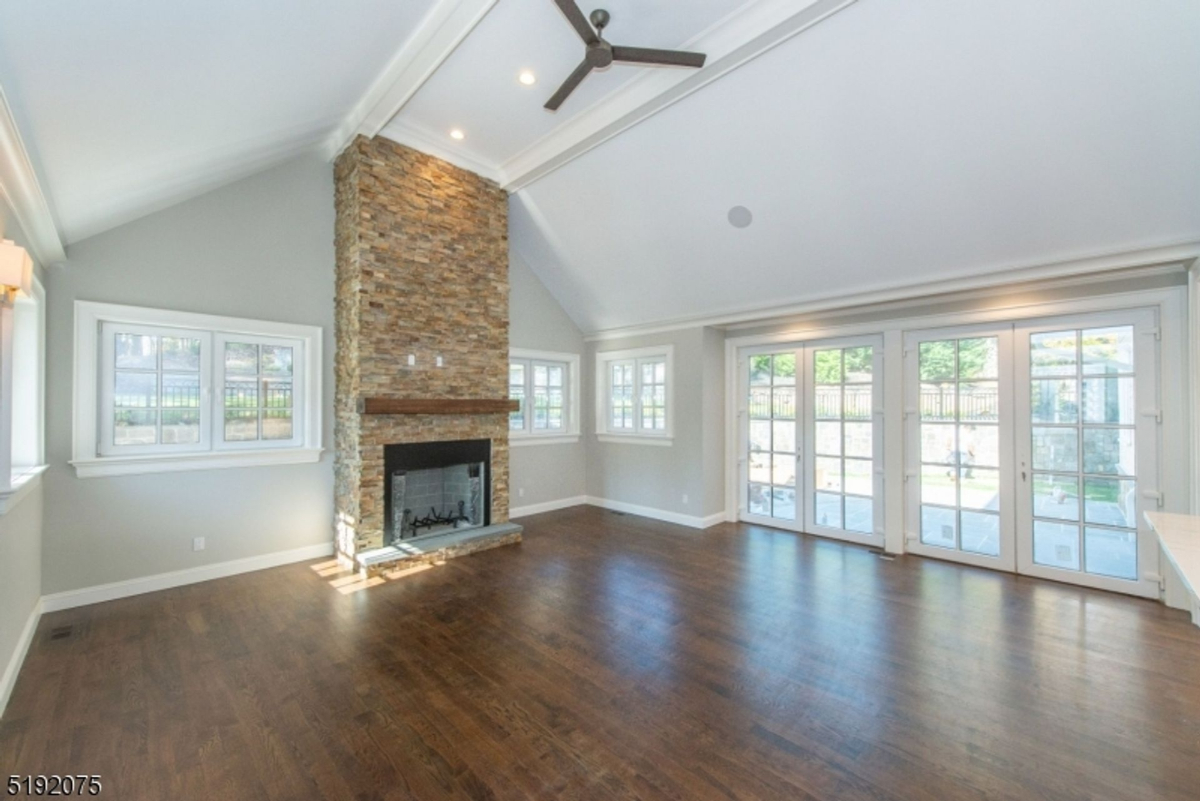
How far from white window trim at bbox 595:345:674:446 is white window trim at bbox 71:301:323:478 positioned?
12.3 ft

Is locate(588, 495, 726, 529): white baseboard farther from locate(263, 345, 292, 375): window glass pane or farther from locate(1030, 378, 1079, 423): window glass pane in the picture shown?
locate(263, 345, 292, 375): window glass pane

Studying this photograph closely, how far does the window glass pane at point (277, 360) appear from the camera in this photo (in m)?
4.76

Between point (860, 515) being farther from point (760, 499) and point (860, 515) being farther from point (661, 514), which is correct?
point (661, 514)

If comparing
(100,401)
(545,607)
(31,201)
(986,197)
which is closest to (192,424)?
(100,401)

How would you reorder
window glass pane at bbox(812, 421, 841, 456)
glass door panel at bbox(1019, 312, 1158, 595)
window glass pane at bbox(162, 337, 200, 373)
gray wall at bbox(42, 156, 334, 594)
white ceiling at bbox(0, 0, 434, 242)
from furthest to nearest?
window glass pane at bbox(812, 421, 841, 456), window glass pane at bbox(162, 337, 200, 373), glass door panel at bbox(1019, 312, 1158, 595), gray wall at bbox(42, 156, 334, 594), white ceiling at bbox(0, 0, 434, 242)

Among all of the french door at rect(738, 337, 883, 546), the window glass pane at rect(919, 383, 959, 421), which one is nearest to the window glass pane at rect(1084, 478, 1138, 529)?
the window glass pane at rect(919, 383, 959, 421)

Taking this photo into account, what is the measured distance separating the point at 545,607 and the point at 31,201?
155 inches

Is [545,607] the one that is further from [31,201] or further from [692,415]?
[31,201]

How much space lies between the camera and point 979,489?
4812 millimetres

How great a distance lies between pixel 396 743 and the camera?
7.61ft

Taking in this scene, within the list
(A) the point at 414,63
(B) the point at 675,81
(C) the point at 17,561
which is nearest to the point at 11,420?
(C) the point at 17,561

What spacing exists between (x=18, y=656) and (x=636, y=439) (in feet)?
18.7

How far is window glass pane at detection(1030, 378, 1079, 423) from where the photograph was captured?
4.35m

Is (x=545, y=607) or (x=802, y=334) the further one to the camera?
(x=802, y=334)
